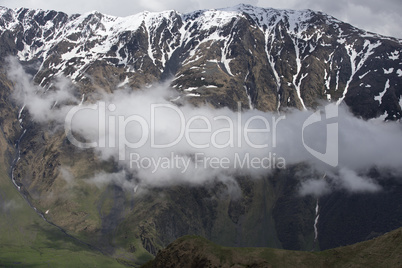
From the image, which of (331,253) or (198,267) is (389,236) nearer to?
(331,253)

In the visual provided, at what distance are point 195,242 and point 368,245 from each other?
66981 mm

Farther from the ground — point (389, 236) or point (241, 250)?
point (389, 236)

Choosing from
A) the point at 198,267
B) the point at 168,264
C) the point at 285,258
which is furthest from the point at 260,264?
the point at 168,264

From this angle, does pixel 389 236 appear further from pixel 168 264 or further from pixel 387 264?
pixel 168 264

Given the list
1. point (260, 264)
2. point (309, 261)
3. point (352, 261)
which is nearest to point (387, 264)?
point (352, 261)

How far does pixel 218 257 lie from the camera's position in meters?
166

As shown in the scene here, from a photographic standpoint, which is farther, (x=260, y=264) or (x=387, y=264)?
(x=260, y=264)

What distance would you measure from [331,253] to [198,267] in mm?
50849

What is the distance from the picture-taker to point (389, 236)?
156750mm

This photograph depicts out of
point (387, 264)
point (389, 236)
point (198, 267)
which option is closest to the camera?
point (387, 264)

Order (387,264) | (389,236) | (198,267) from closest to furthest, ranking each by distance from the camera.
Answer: (387,264), (389,236), (198,267)

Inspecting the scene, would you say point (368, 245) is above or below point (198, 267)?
above

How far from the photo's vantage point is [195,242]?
17662cm

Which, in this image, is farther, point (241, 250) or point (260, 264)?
point (241, 250)
